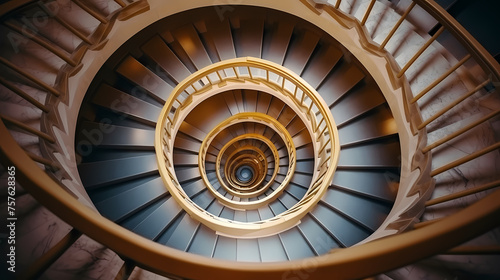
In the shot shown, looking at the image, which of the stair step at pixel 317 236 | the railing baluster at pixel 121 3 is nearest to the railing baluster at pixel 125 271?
the stair step at pixel 317 236

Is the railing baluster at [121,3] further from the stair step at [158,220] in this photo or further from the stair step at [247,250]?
the stair step at [247,250]

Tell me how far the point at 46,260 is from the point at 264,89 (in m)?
4.48

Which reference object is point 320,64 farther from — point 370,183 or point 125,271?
point 125,271

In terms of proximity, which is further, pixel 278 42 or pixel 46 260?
pixel 278 42

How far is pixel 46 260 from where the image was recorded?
114 cm

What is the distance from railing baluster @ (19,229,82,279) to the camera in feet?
3.64

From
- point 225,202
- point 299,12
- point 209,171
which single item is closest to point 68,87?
point 299,12

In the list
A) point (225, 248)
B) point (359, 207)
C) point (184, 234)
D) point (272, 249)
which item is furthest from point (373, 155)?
point (184, 234)

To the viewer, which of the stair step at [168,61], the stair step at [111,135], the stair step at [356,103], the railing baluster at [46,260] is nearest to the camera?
the railing baluster at [46,260]

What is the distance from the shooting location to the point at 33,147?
7.40ft

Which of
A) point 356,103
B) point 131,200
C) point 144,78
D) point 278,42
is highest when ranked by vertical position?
point 278,42

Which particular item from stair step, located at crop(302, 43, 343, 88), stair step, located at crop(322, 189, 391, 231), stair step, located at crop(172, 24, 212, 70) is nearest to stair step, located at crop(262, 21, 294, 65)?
stair step, located at crop(302, 43, 343, 88)

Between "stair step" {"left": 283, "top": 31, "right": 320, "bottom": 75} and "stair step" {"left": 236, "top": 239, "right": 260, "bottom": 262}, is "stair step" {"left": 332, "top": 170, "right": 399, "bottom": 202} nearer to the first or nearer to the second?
"stair step" {"left": 236, "top": 239, "right": 260, "bottom": 262}

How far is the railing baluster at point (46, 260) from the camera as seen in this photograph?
1109mm
